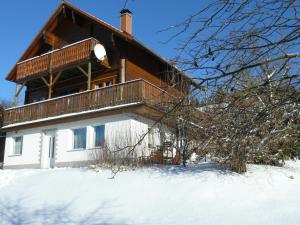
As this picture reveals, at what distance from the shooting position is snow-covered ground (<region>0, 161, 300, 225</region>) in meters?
8.42

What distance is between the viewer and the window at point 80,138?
18156 mm

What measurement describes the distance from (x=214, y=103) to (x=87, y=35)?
18256 mm

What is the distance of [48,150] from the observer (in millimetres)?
19922

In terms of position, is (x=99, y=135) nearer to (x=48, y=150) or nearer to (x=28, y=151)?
(x=48, y=150)

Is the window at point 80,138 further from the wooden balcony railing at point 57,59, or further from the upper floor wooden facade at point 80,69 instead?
the wooden balcony railing at point 57,59

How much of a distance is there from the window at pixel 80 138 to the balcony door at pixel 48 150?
184 centimetres

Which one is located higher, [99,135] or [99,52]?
[99,52]

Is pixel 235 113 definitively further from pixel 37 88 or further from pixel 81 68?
pixel 37 88

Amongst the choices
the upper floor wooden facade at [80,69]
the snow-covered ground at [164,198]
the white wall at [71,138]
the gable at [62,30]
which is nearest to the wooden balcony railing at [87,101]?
the upper floor wooden facade at [80,69]

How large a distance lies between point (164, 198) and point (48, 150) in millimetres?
11368

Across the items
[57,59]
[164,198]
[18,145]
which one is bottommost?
[164,198]

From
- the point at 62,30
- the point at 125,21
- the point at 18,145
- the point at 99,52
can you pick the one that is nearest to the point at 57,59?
the point at 99,52

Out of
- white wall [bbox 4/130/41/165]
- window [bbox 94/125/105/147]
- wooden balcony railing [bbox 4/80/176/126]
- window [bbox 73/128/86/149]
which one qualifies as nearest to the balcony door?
white wall [bbox 4/130/41/165]

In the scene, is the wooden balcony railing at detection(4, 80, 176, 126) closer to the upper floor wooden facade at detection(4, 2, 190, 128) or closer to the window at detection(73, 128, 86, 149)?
the upper floor wooden facade at detection(4, 2, 190, 128)
